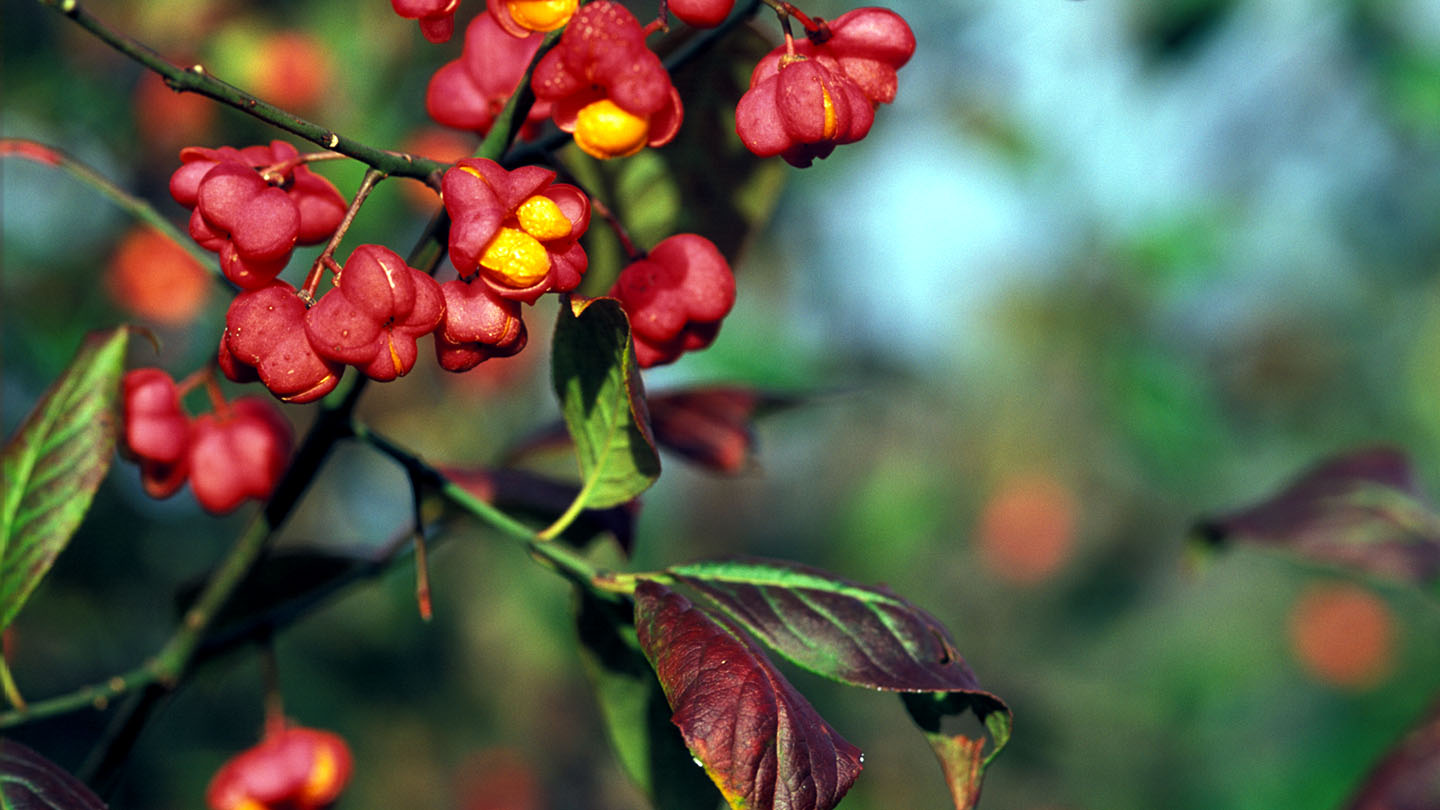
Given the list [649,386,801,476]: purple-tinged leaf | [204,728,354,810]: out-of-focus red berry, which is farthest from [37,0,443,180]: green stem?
[204,728,354,810]: out-of-focus red berry

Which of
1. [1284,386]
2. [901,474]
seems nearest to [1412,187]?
[1284,386]

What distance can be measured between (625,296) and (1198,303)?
2864 millimetres

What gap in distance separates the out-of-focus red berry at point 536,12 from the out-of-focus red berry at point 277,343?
0.54 feet

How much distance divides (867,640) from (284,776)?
49 centimetres

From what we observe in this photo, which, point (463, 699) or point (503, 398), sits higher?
point (503, 398)

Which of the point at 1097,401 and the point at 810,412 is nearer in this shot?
the point at 810,412

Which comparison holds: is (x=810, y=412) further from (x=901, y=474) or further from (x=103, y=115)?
(x=103, y=115)

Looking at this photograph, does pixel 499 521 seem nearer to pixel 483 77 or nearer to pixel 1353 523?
pixel 483 77

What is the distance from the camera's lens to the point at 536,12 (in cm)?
56

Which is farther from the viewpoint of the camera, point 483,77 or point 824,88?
point 483,77

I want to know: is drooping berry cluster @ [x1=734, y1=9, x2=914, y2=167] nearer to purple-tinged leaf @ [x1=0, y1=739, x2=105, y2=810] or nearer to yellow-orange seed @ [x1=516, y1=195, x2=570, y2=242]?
yellow-orange seed @ [x1=516, y1=195, x2=570, y2=242]

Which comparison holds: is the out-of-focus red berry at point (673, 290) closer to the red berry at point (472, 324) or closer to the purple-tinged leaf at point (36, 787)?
the red berry at point (472, 324)

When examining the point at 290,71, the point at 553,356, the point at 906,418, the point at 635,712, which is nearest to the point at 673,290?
the point at 553,356

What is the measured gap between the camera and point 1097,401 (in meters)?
4.07
